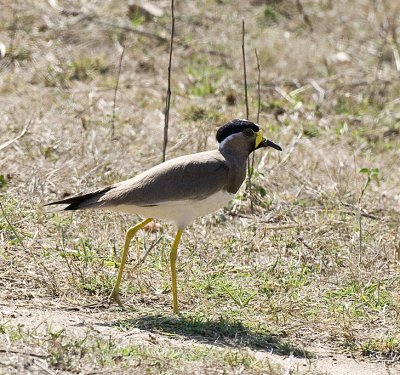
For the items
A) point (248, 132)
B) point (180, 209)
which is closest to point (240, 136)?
point (248, 132)

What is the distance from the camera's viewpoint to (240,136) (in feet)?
21.8

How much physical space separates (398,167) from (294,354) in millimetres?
4178

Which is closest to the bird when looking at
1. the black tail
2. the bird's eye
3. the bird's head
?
the black tail

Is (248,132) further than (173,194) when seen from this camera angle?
→ Yes

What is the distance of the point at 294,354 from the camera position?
5.64m

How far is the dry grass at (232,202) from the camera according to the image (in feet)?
19.0

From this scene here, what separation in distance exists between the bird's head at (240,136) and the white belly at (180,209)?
0.43 meters

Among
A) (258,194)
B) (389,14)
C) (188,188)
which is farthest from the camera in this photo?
(389,14)

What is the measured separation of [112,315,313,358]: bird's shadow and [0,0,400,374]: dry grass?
0.01 meters

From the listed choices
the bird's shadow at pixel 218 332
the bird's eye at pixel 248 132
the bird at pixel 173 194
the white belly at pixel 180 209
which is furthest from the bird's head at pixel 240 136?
the bird's shadow at pixel 218 332

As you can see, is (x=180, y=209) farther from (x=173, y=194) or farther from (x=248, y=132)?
(x=248, y=132)

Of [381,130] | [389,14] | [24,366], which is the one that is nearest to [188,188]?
[24,366]

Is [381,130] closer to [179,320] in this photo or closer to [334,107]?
[334,107]

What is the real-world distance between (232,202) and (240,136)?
1.40 metres
